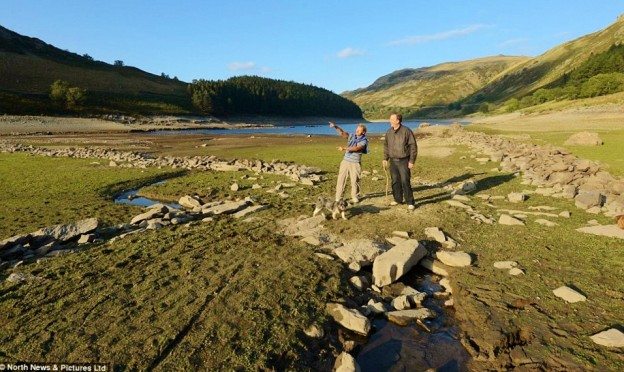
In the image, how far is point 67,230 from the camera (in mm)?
10688

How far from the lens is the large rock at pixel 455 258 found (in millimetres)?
8766

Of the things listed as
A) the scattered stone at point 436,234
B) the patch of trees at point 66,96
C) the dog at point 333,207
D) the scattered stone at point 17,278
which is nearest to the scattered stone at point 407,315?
the scattered stone at point 436,234

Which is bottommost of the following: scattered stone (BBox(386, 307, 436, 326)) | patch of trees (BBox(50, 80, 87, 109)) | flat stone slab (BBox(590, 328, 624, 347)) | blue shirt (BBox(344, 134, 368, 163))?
scattered stone (BBox(386, 307, 436, 326))

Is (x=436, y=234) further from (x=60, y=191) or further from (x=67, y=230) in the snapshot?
(x=60, y=191)

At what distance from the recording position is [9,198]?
53.7 feet

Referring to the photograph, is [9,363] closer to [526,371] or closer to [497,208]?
[526,371]

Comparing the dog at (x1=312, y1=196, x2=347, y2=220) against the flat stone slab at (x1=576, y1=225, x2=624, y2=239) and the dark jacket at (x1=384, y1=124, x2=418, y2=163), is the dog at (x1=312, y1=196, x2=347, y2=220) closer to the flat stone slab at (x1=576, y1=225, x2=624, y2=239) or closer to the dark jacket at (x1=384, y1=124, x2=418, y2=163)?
the dark jacket at (x1=384, y1=124, x2=418, y2=163)

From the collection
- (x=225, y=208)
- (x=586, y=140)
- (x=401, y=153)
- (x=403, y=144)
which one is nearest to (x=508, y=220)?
(x=401, y=153)

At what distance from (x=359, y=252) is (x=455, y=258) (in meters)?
2.26

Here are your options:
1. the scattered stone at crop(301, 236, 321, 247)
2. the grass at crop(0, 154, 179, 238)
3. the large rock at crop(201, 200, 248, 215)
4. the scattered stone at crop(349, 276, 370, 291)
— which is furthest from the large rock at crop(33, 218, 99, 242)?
the scattered stone at crop(349, 276, 370, 291)

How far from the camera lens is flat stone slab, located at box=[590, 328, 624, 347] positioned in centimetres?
564

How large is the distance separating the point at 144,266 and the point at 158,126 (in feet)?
322

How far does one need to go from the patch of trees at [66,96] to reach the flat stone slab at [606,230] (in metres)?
127

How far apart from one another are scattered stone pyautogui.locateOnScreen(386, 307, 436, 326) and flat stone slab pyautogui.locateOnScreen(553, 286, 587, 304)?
2.48 meters
